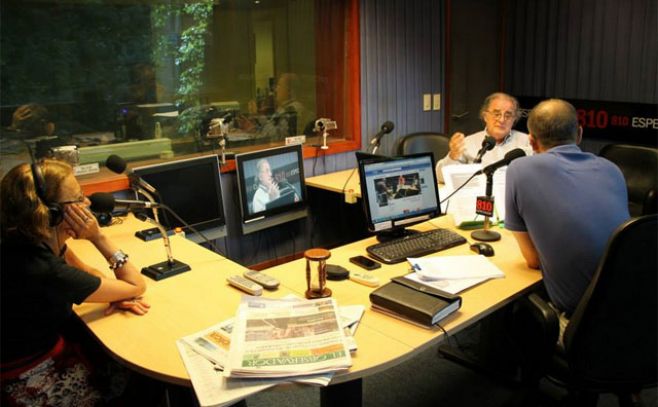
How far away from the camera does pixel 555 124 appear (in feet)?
6.67

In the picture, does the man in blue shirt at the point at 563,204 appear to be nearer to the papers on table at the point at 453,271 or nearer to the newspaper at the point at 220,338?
the papers on table at the point at 453,271

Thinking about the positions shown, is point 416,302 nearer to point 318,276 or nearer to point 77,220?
point 318,276

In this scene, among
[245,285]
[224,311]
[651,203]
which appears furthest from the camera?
[651,203]

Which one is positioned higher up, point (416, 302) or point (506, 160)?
point (506, 160)

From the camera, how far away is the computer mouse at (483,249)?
230 cm

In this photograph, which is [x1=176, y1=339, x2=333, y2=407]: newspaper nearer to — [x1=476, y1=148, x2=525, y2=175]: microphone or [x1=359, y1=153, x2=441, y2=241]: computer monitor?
[x1=359, y1=153, x2=441, y2=241]: computer monitor

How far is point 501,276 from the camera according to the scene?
2.08 metres

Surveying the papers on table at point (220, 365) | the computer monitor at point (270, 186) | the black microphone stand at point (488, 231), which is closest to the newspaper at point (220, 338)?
the papers on table at point (220, 365)

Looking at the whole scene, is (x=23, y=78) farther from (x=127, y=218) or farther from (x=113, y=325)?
(x=113, y=325)

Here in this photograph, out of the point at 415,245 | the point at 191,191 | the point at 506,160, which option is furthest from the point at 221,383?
the point at 191,191

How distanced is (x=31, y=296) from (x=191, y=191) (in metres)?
1.55

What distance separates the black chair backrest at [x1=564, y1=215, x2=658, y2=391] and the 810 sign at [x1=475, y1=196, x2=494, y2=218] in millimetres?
754

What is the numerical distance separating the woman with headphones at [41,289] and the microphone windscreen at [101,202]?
8 cm

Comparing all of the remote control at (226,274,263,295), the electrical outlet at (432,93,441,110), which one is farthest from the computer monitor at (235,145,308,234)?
the electrical outlet at (432,93,441,110)
